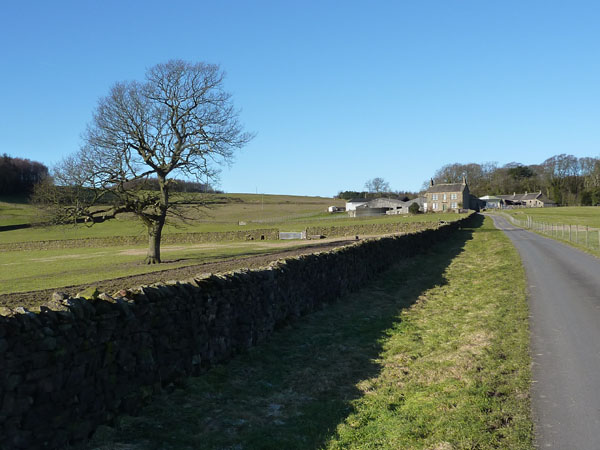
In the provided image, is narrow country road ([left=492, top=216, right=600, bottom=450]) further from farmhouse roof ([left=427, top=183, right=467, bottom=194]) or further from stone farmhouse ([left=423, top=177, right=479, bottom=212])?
farmhouse roof ([left=427, top=183, right=467, bottom=194])

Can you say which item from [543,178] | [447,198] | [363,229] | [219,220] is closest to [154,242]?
[363,229]

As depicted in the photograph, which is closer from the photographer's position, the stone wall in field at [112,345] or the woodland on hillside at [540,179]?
the stone wall in field at [112,345]

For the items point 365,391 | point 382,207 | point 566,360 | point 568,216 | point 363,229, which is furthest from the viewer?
point 382,207

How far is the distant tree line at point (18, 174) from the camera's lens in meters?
140

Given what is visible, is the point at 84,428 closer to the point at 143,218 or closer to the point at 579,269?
the point at 579,269

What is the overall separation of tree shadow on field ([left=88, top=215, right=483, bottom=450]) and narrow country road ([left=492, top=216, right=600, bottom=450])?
2.66 metres

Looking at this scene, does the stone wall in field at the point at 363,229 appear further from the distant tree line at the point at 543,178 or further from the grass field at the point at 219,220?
the distant tree line at the point at 543,178

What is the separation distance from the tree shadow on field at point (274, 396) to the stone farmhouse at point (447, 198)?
121379 mm

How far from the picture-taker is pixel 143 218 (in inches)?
1487

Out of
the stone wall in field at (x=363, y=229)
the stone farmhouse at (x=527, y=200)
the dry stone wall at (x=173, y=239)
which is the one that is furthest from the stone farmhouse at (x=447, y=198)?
the dry stone wall at (x=173, y=239)

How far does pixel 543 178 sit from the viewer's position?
171625 millimetres

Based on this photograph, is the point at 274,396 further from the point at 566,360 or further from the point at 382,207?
the point at 382,207

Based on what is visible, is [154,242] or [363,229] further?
[363,229]

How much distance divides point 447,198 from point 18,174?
121 meters
